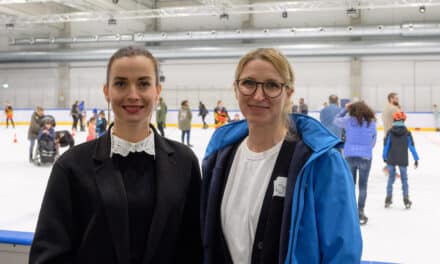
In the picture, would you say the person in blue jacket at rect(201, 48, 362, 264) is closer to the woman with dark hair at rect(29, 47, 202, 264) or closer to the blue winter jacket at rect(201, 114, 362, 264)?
the blue winter jacket at rect(201, 114, 362, 264)

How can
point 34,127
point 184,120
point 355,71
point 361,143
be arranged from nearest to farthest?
→ point 361,143 → point 34,127 → point 184,120 → point 355,71

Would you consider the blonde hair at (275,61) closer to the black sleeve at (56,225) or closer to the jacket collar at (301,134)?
the jacket collar at (301,134)

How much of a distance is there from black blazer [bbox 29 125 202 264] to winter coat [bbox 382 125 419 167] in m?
4.58

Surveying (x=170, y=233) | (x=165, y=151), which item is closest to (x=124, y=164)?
(x=165, y=151)

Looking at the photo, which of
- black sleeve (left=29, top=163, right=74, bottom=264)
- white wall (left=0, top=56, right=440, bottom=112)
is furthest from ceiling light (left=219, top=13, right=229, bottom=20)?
black sleeve (left=29, top=163, right=74, bottom=264)

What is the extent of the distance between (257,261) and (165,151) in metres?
0.48

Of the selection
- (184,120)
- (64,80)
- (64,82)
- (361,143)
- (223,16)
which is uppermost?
(223,16)

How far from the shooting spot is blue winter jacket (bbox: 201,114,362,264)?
1387 mm

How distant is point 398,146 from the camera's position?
5500 mm

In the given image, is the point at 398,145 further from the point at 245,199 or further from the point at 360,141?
the point at 245,199

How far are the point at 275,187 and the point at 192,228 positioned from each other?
37 centimetres

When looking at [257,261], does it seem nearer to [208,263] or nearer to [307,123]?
[208,263]

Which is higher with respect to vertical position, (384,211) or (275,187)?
(275,187)

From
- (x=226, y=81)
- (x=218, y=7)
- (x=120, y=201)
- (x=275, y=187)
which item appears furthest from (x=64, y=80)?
(x=275, y=187)
